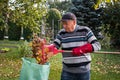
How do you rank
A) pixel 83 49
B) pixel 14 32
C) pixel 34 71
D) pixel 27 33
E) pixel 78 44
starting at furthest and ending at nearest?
pixel 27 33
pixel 14 32
pixel 78 44
pixel 83 49
pixel 34 71

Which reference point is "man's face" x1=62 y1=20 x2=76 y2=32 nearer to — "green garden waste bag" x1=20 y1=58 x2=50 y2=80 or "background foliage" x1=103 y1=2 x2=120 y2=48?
"green garden waste bag" x1=20 y1=58 x2=50 y2=80

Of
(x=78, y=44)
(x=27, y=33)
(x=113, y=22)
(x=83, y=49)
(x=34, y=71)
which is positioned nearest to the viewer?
(x=34, y=71)

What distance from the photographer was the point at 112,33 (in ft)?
69.1

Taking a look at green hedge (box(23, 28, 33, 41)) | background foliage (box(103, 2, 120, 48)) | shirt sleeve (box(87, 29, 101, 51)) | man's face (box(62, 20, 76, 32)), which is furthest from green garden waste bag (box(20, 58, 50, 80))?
green hedge (box(23, 28, 33, 41))

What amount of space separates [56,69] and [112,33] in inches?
439

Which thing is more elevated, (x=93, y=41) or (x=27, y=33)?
(x=93, y=41)

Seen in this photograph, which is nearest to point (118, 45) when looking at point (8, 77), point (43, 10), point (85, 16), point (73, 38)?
point (85, 16)

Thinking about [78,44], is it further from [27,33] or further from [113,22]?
[27,33]

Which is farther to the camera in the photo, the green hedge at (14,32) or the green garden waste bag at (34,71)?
the green hedge at (14,32)

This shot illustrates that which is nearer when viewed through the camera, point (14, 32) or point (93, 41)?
point (93, 41)

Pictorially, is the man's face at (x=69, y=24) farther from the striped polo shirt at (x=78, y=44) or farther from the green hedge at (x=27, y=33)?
the green hedge at (x=27, y=33)

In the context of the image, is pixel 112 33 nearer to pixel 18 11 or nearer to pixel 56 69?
pixel 18 11

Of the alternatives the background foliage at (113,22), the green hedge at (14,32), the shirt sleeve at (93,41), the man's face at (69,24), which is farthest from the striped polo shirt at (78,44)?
the green hedge at (14,32)

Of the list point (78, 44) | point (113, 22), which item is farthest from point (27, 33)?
point (78, 44)
